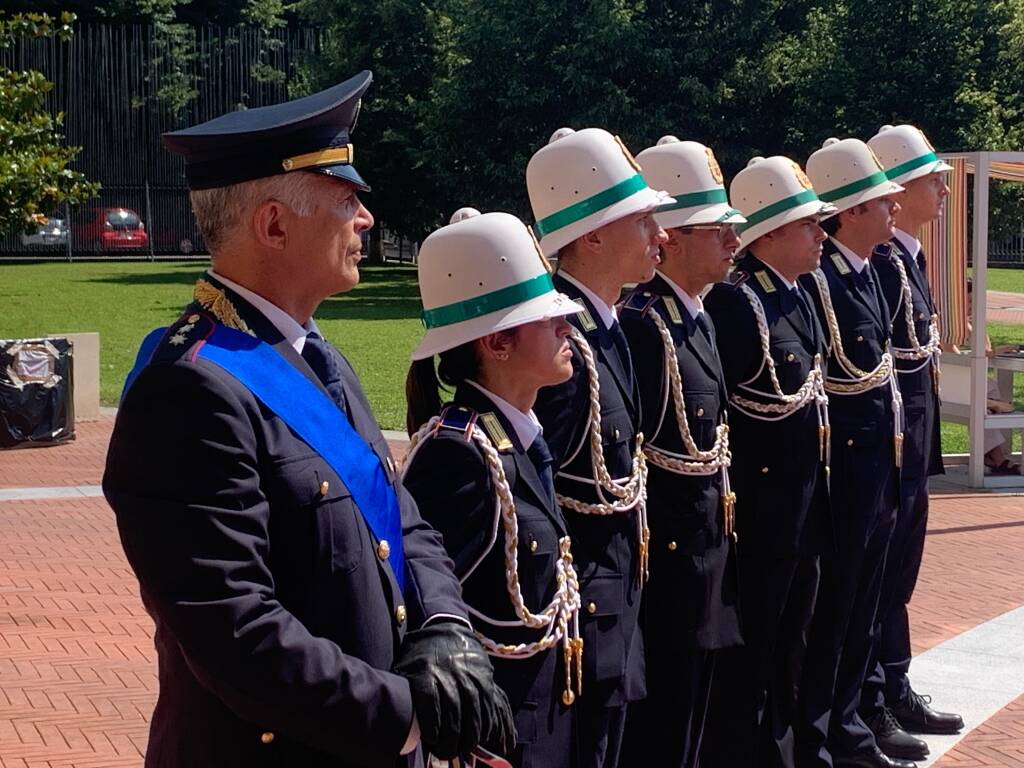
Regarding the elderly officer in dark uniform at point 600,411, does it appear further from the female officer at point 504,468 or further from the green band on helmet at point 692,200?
the green band on helmet at point 692,200

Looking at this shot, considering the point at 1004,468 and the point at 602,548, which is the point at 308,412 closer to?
the point at 602,548

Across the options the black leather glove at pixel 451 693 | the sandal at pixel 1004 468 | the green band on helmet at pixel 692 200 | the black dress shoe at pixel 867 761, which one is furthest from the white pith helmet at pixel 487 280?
the sandal at pixel 1004 468

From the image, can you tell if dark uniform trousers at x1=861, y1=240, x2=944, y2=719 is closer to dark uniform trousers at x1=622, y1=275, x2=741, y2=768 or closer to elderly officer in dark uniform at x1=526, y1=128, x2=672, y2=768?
dark uniform trousers at x1=622, y1=275, x2=741, y2=768

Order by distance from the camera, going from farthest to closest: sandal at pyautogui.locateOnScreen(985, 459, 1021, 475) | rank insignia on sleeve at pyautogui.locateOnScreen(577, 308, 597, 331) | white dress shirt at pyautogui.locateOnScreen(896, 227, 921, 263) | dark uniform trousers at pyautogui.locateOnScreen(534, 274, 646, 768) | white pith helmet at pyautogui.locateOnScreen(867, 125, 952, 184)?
sandal at pyautogui.locateOnScreen(985, 459, 1021, 475) < white dress shirt at pyautogui.locateOnScreen(896, 227, 921, 263) < white pith helmet at pyautogui.locateOnScreen(867, 125, 952, 184) < rank insignia on sleeve at pyautogui.locateOnScreen(577, 308, 597, 331) < dark uniform trousers at pyautogui.locateOnScreen(534, 274, 646, 768)

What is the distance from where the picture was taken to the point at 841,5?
2962 cm

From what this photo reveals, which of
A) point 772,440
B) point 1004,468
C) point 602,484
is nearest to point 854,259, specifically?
point 772,440

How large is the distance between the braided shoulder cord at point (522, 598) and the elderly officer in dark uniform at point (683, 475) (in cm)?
101

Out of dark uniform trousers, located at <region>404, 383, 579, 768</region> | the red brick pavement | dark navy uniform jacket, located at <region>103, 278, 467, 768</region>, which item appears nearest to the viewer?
dark navy uniform jacket, located at <region>103, 278, 467, 768</region>

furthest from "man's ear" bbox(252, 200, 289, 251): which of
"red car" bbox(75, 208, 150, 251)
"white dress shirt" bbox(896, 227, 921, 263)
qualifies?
"red car" bbox(75, 208, 150, 251)

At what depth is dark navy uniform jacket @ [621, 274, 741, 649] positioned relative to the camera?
4453 millimetres

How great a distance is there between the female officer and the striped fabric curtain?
8.70 metres

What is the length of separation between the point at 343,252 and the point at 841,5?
2879cm

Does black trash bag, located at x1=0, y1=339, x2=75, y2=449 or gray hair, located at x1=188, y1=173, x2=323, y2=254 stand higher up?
gray hair, located at x1=188, y1=173, x2=323, y2=254

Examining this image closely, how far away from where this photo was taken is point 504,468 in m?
3.40
